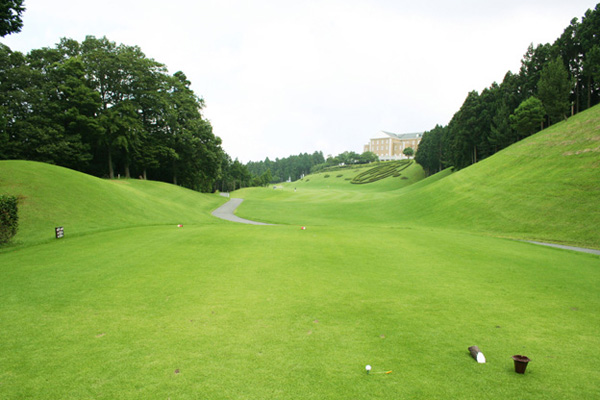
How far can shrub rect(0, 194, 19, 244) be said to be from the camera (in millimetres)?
12680

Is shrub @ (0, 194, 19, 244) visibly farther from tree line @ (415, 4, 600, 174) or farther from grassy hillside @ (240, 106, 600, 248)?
tree line @ (415, 4, 600, 174)

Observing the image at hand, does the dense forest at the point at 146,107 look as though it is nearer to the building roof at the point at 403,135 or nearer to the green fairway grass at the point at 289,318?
the green fairway grass at the point at 289,318

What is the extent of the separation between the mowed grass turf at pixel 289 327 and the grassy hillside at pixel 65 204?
→ 771cm

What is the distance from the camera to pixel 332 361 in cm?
422

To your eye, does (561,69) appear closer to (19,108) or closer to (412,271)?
(412,271)

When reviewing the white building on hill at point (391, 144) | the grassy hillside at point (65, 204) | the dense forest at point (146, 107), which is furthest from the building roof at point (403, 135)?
Answer: the grassy hillside at point (65, 204)

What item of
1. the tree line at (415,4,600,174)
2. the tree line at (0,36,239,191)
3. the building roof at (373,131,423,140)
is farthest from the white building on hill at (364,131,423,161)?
the tree line at (0,36,239,191)

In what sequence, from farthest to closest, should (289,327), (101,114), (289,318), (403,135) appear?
(403,135)
(101,114)
(289,318)
(289,327)

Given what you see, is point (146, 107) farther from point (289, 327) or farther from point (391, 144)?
point (391, 144)

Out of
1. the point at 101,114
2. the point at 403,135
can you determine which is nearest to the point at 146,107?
the point at 101,114

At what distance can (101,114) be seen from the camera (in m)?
41.2

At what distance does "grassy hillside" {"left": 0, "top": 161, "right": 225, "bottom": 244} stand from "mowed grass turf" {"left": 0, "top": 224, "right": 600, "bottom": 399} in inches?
304

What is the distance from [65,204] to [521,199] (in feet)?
113

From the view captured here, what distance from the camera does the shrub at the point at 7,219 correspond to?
12.7m
